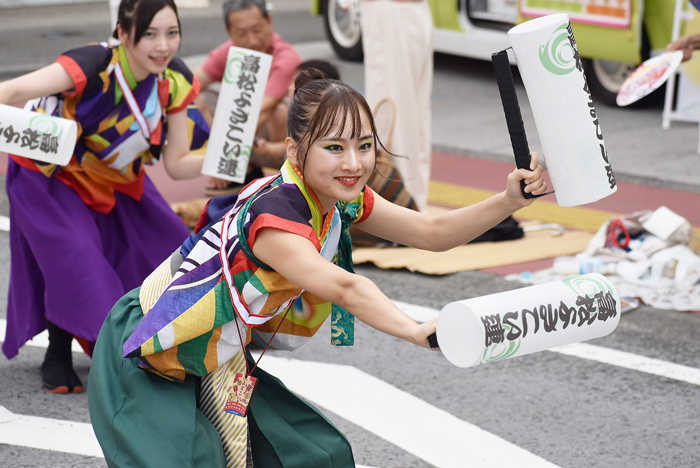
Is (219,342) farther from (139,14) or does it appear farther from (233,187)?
(233,187)

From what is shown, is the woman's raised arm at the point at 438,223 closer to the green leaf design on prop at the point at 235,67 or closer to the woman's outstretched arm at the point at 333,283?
the woman's outstretched arm at the point at 333,283

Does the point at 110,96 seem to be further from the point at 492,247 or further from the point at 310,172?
the point at 492,247

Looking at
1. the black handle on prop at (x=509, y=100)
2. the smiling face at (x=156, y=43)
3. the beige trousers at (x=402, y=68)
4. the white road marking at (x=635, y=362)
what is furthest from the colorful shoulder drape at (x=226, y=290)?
the beige trousers at (x=402, y=68)

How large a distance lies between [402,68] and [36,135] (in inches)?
130

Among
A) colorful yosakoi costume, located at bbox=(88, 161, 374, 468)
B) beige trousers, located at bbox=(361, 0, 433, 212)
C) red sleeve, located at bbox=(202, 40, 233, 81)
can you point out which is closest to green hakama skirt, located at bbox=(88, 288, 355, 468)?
colorful yosakoi costume, located at bbox=(88, 161, 374, 468)

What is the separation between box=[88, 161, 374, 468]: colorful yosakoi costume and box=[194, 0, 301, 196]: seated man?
3.48 meters

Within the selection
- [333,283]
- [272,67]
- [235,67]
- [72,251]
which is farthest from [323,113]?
[272,67]

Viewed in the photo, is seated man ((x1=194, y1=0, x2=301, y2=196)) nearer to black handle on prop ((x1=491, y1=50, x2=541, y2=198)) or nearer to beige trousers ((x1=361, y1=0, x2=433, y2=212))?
beige trousers ((x1=361, y1=0, x2=433, y2=212))

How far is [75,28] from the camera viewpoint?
1468 cm

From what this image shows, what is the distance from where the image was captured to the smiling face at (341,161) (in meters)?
2.30

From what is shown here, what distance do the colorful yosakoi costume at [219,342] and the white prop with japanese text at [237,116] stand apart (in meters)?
1.35

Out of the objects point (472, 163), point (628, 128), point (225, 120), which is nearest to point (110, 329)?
point (225, 120)

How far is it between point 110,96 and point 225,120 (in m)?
0.53

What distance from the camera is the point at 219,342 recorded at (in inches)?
99.3
